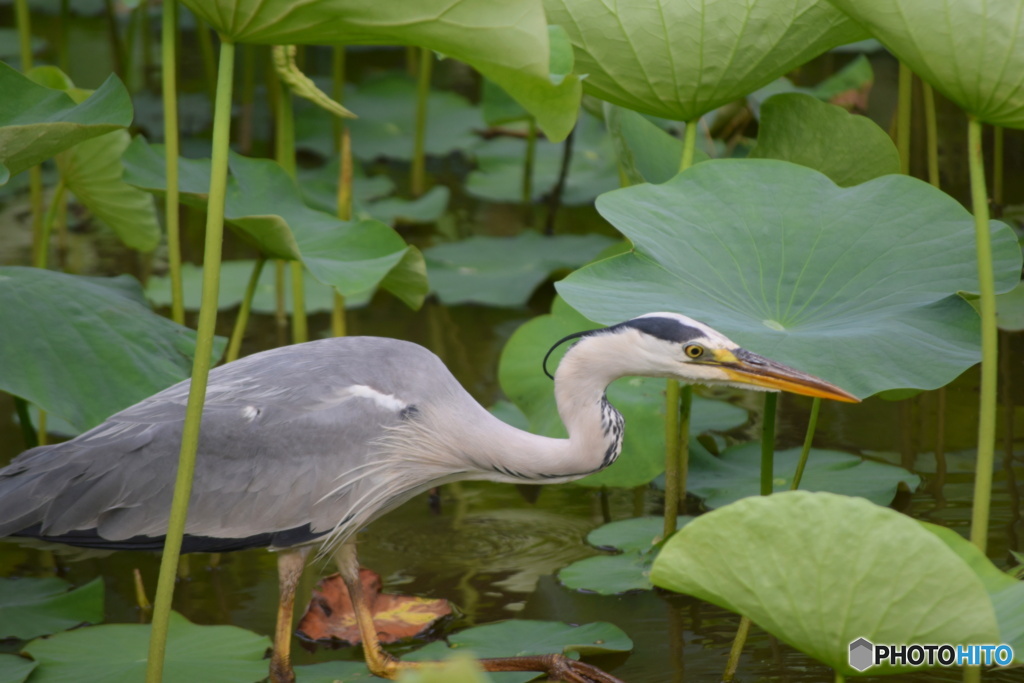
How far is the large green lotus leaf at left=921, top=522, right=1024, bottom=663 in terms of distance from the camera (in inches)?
65.3

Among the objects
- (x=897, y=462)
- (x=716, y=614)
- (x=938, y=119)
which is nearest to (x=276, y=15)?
(x=716, y=614)

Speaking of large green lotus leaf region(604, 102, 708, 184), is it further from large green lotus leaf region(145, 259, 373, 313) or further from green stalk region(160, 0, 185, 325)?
large green lotus leaf region(145, 259, 373, 313)

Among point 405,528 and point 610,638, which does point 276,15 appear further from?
point 405,528

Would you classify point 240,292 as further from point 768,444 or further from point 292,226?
point 768,444

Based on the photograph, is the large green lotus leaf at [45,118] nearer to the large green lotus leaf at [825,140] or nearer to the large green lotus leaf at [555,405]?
the large green lotus leaf at [555,405]

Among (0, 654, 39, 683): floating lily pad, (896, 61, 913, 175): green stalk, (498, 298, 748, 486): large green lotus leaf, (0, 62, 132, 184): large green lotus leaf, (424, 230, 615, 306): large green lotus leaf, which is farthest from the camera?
(424, 230, 615, 306): large green lotus leaf

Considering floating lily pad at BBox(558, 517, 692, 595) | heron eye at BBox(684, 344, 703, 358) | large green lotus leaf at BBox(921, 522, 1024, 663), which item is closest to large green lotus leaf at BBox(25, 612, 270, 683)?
floating lily pad at BBox(558, 517, 692, 595)

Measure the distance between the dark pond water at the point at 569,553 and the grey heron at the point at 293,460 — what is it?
1.04 ft

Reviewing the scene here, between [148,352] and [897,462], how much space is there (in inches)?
97.0

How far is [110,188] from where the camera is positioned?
3.58m

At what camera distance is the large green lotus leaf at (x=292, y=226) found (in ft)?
9.41

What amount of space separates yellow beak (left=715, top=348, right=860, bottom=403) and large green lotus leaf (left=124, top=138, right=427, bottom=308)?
1014mm

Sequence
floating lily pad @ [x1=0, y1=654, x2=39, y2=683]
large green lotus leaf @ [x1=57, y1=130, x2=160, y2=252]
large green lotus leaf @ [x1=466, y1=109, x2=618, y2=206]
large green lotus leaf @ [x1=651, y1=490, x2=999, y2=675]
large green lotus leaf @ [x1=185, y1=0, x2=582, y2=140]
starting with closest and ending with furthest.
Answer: large green lotus leaf @ [x1=651, y1=490, x2=999, y2=675]
large green lotus leaf @ [x1=185, y1=0, x2=582, y2=140]
floating lily pad @ [x1=0, y1=654, x2=39, y2=683]
large green lotus leaf @ [x1=57, y1=130, x2=160, y2=252]
large green lotus leaf @ [x1=466, y1=109, x2=618, y2=206]

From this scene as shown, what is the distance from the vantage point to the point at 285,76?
325cm
